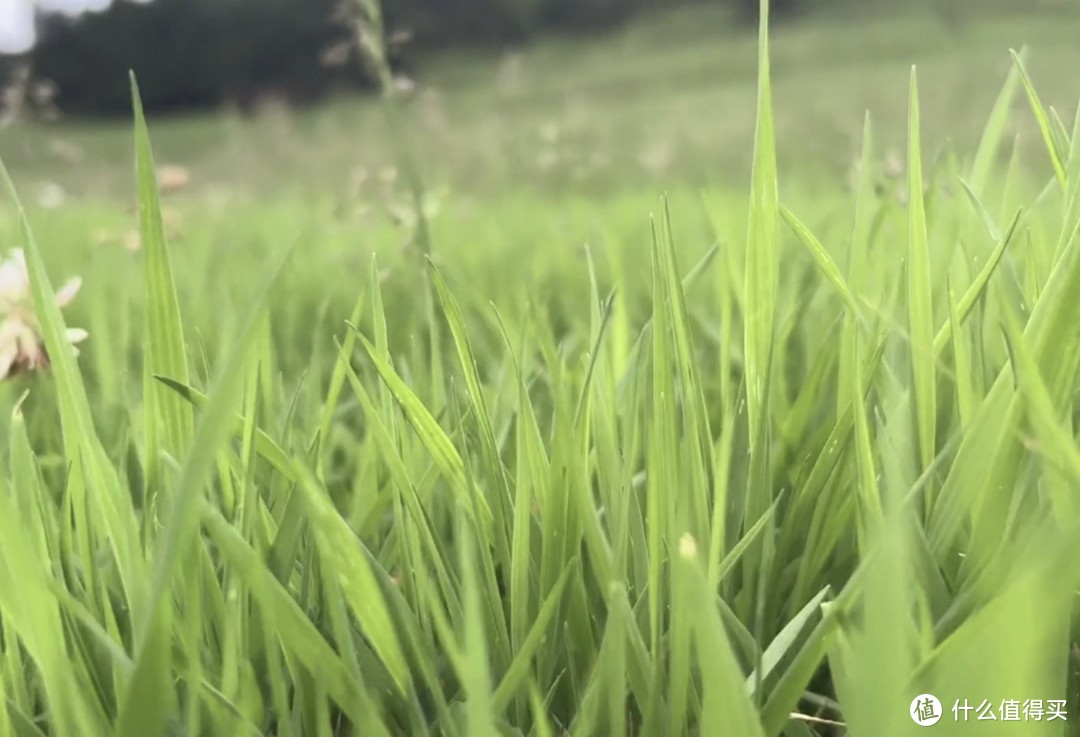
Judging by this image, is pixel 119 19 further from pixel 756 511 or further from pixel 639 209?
pixel 756 511

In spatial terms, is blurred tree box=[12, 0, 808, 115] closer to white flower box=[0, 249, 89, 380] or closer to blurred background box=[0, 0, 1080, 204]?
blurred background box=[0, 0, 1080, 204]

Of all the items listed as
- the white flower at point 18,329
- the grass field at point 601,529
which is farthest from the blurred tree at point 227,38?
the grass field at point 601,529

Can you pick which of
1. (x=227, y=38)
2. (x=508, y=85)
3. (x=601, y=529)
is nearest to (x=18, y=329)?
(x=601, y=529)

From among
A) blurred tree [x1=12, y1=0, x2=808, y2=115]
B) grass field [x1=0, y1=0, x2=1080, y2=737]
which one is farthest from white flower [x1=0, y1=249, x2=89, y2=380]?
blurred tree [x1=12, y1=0, x2=808, y2=115]

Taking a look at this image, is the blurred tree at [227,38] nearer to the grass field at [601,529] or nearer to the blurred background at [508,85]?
the blurred background at [508,85]

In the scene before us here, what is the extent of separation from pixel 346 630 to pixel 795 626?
124 millimetres

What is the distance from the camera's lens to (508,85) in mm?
1633

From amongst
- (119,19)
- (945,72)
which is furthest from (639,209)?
(119,19)

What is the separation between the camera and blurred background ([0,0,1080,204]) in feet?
6.05

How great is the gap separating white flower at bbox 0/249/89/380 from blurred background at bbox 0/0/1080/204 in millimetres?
175

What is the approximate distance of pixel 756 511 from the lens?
0.90 feet

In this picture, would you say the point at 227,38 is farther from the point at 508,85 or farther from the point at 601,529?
the point at 601,529

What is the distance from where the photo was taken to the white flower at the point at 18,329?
0.42 m

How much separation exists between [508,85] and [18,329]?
134 cm
